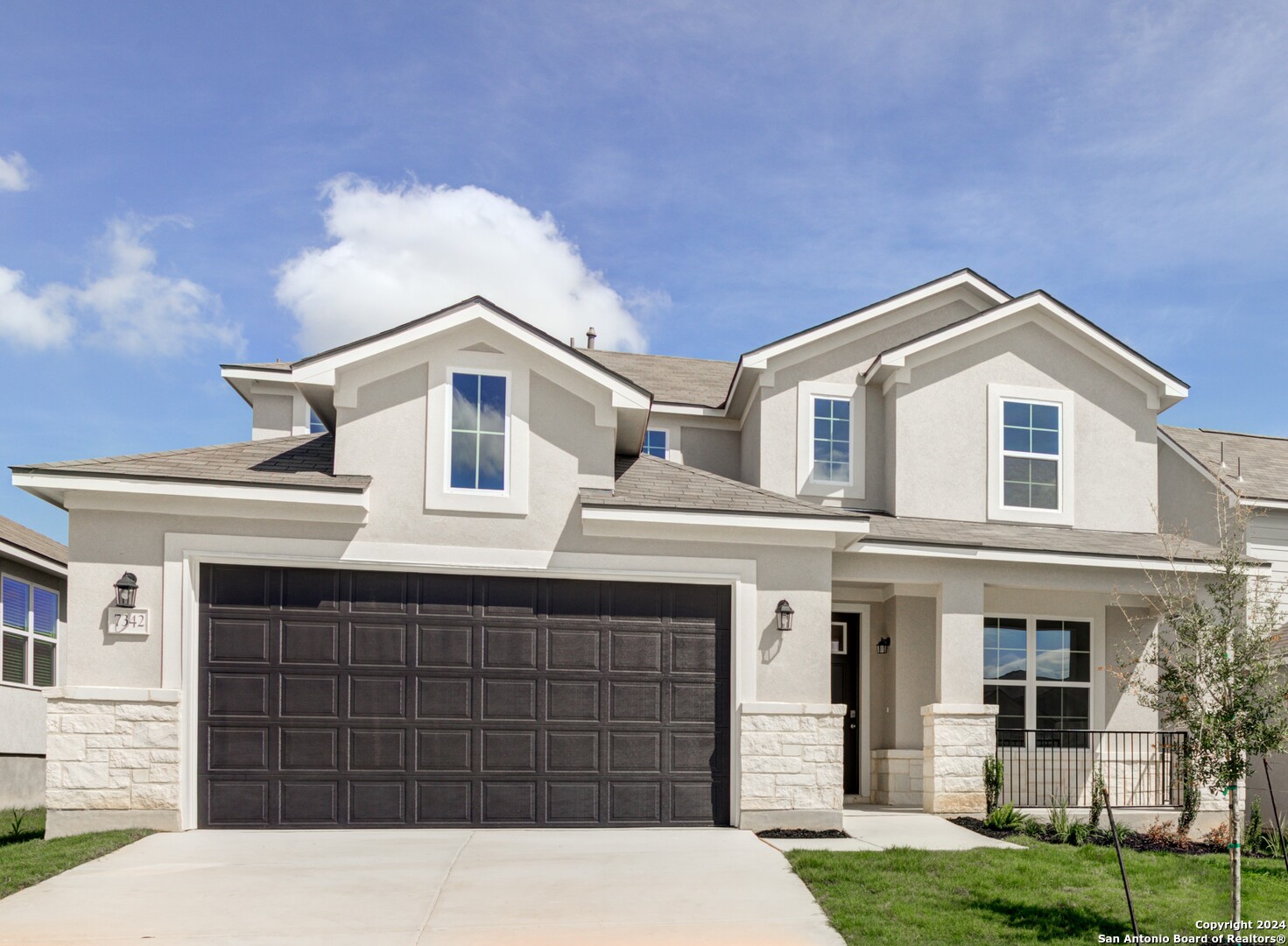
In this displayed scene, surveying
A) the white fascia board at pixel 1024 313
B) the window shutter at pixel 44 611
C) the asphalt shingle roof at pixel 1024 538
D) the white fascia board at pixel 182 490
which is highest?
the white fascia board at pixel 1024 313

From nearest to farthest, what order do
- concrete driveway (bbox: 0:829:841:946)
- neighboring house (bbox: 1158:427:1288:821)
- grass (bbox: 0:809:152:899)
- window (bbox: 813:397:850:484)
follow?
concrete driveway (bbox: 0:829:841:946), grass (bbox: 0:809:152:899), window (bbox: 813:397:850:484), neighboring house (bbox: 1158:427:1288:821)

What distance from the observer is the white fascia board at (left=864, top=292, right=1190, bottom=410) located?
51.0 ft

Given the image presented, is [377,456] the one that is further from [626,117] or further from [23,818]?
[23,818]

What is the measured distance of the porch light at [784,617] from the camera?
12.3 m

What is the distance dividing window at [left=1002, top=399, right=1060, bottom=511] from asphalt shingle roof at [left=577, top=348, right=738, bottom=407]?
4392 millimetres

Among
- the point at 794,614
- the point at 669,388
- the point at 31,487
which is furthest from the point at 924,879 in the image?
the point at 669,388

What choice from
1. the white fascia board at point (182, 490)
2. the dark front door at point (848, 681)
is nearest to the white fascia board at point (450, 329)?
the white fascia board at point (182, 490)

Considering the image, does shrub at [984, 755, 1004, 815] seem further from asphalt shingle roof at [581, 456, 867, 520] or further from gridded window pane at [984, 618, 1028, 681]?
asphalt shingle roof at [581, 456, 867, 520]

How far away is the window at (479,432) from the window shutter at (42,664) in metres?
8.97

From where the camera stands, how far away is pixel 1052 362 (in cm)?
1616

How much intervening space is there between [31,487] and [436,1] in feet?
22.5

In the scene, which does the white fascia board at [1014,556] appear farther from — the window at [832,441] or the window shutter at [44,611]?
the window shutter at [44,611]

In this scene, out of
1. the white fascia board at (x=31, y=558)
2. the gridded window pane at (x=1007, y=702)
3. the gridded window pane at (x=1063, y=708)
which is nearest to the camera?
the white fascia board at (x=31, y=558)

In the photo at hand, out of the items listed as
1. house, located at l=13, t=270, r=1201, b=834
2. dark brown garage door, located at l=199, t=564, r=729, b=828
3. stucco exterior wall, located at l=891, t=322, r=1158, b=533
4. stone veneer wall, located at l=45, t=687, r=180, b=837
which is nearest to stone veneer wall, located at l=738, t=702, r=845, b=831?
house, located at l=13, t=270, r=1201, b=834
